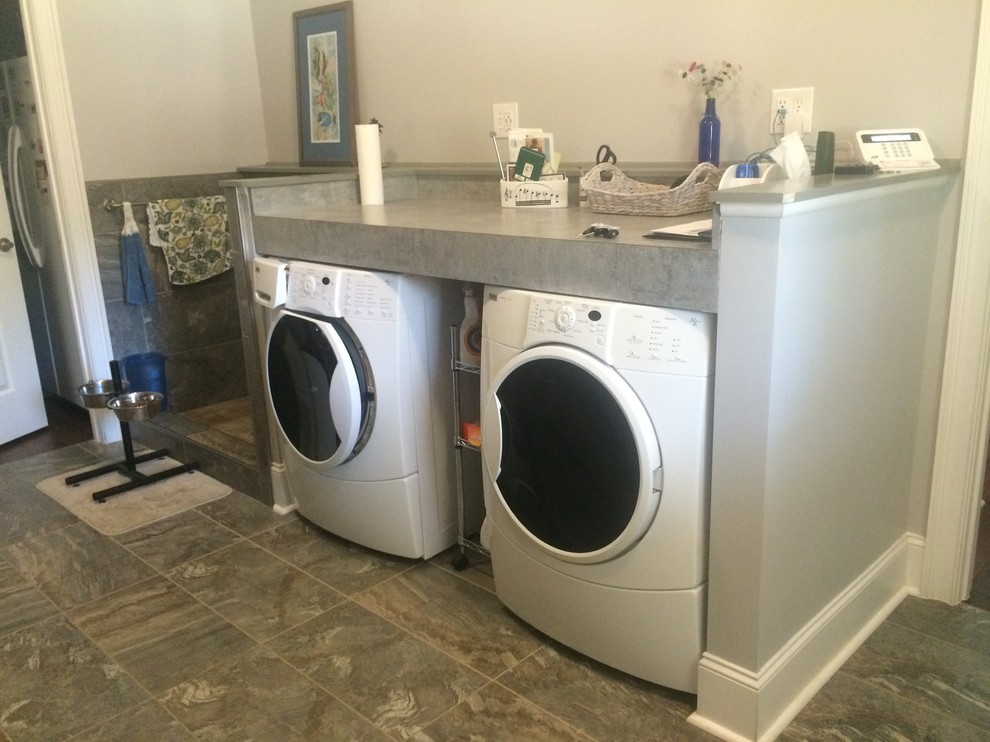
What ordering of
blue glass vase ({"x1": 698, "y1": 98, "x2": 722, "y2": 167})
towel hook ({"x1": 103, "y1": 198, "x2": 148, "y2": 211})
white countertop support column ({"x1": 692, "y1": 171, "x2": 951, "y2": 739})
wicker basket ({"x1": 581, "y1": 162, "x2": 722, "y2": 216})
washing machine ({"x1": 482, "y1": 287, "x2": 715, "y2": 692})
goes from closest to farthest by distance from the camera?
1. white countertop support column ({"x1": 692, "y1": 171, "x2": 951, "y2": 739})
2. washing machine ({"x1": 482, "y1": 287, "x2": 715, "y2": 692})
3. wicker basket ({"x1": 581, "y1": 162, "x2": 722, "y2": 216})
4. blue glass vase ({"x1": 698, "y1": 98, "x2": 722, "y2": 167})
5. towel hook ({"x1": 103, "y1": 198, "x2": 148, "y2": 211})

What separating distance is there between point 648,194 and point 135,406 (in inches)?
77.6

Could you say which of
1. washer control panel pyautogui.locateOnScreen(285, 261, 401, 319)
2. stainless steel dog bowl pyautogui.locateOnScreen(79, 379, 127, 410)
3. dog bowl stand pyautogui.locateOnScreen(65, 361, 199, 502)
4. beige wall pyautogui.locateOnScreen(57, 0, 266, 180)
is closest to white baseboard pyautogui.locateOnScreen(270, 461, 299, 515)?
dog bowl stand pyautogui.locateOnScreen(65, 361, 199, 502)

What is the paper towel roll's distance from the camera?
8.58 feet

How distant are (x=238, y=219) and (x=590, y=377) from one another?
1365mm

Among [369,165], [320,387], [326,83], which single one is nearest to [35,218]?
[326,83]

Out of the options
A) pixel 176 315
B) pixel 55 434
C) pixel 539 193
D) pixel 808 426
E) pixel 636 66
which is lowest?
pixel 55 434

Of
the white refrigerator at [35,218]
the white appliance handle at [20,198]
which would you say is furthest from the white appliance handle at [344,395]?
the white appliance handle at [20,198]

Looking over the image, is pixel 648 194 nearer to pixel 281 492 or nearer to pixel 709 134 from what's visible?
pixel 709 134

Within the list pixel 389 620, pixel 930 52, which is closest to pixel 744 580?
pixel 389 620

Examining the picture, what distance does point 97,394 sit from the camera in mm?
3166

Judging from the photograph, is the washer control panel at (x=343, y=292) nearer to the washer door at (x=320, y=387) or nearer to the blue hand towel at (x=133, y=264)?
the washer door at (x=320, y=387)

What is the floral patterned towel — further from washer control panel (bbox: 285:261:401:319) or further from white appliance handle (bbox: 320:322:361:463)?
white appliance handle (bbox: 320:322:361:463)

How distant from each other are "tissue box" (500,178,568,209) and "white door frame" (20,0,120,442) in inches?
72.5

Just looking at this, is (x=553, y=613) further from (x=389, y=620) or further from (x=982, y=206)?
(x=982, y=206)
